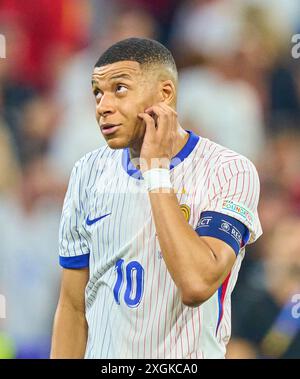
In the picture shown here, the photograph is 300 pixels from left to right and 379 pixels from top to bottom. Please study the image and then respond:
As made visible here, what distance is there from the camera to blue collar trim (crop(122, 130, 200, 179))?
8.93 ft

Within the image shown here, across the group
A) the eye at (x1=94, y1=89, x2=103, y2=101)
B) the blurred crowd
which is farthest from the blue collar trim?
the blurred crowd

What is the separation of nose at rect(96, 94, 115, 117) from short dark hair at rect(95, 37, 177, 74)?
0.45ft

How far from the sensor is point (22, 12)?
4461 mm

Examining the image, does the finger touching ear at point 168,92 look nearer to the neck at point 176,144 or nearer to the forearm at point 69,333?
the neck at point 176,144

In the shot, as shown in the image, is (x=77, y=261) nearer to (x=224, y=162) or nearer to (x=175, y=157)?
(x=175, y=157)

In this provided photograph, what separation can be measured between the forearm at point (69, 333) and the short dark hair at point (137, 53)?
3.22 feet

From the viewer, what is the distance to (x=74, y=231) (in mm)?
2877

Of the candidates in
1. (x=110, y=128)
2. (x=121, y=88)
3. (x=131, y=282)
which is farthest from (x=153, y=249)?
(x=121, y=88)

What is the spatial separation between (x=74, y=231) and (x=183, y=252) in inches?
25.2

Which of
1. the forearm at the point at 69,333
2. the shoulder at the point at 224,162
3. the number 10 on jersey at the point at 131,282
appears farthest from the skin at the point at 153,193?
the number 10 on jersey at the point at 131,282

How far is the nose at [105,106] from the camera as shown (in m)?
2.60

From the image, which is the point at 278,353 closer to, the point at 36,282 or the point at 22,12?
the point at 36,282

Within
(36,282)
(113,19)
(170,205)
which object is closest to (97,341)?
(170,205)

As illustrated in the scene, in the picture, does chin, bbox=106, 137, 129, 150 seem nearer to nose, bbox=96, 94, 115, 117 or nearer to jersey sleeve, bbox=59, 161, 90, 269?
nose, bbox=96, 94, 115, 117
